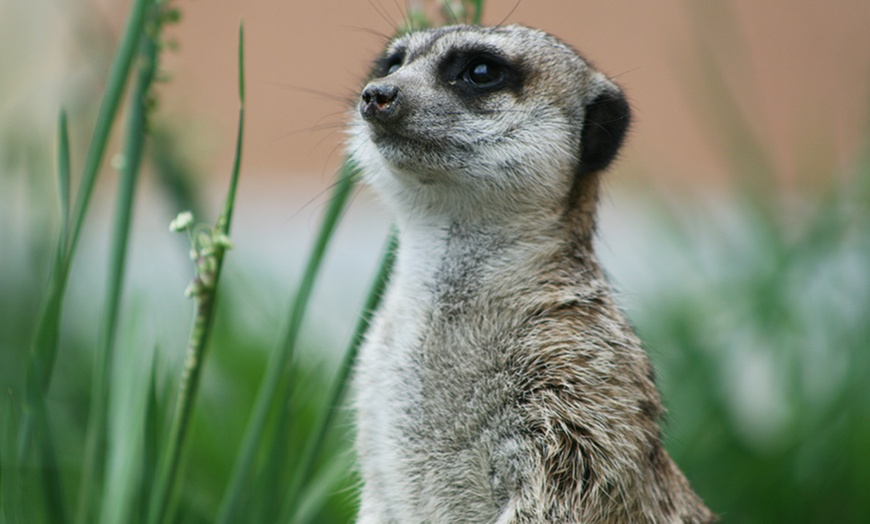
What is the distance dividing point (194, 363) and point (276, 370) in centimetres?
34

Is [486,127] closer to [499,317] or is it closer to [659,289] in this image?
[499,317]

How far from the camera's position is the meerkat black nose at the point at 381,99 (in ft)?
5.10

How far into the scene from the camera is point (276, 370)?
1630mm

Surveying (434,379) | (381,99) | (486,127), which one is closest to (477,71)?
(486,127)

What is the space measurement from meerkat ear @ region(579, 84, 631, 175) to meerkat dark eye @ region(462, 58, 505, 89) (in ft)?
0.74

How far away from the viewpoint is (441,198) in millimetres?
1677

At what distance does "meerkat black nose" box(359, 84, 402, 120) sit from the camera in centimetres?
155

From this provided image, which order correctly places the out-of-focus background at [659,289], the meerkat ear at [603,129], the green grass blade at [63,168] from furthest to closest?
the out-of-focus background at [659,289] → the meerkat ear at [603,129] → the green grass blade at [63,168]

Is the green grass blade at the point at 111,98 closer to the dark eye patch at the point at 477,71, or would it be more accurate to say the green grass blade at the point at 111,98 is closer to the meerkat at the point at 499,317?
the meerkat at the point at 499,317

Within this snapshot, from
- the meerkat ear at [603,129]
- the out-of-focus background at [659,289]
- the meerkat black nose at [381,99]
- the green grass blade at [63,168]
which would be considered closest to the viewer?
the green grass blade at [63,168]

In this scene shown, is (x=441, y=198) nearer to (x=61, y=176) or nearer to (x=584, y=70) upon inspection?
(x=584, y=70)

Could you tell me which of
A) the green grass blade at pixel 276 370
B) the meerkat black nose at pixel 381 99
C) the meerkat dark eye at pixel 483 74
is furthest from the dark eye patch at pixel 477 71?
the green grass blade at pixel 276 370

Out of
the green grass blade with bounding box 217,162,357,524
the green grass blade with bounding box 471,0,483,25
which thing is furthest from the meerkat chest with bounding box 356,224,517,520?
the green grass blade with bounding box 471,0,483,25

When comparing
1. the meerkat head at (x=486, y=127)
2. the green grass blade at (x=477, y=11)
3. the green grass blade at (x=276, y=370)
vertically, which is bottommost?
the green grass blade at (x=276, y=370)
